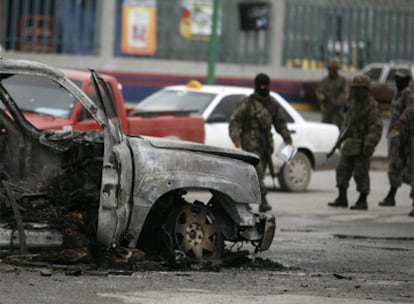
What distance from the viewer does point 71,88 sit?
10.9 m

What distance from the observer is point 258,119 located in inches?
673

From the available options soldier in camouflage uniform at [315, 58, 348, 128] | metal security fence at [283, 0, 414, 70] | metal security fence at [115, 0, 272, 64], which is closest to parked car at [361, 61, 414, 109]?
metal security fence at [283, 0, 414, 70]

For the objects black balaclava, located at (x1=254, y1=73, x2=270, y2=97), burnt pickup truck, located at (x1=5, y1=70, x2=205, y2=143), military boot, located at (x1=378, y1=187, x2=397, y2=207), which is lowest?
military boot, located at (x1=378, y1=187, x2=397, y2=207)

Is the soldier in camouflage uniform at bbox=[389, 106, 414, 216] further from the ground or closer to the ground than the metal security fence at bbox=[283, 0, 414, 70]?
closer to the ground

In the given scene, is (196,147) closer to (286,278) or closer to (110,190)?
(110,190)

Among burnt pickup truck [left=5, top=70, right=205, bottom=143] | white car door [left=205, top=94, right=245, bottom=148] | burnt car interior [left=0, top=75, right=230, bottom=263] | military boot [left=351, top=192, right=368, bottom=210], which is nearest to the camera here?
burnt car interior [left=0, top=75, right=230, bottom=263]

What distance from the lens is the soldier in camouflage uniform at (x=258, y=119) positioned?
17031 millimetres

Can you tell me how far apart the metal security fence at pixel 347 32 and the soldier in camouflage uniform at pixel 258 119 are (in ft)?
56.6

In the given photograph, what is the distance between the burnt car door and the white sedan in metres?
9.05

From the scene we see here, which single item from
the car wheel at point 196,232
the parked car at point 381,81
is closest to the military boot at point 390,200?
the car wheel at point 196,232

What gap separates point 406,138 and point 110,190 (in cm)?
792

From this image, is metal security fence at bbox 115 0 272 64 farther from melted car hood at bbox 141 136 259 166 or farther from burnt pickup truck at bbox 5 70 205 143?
melted car hood at bbox 141 136 259 166

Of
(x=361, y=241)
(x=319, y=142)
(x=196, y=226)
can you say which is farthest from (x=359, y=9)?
(x=196, y=226)

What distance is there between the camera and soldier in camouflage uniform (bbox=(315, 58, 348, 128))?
25969 millimetres
